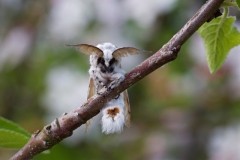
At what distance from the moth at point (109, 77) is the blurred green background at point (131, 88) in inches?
52.2

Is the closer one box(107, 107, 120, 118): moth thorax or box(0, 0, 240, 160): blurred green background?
box(107, 107, 120, 118): moth thorax

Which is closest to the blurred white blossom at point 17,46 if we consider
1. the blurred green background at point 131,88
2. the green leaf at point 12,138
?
the blurred green background at point 131,88

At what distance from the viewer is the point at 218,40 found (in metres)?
0.88

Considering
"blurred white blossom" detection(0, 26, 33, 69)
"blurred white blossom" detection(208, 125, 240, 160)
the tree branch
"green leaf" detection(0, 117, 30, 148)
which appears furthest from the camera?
"blurred white blossom" detection(0, 26, 33, 69)

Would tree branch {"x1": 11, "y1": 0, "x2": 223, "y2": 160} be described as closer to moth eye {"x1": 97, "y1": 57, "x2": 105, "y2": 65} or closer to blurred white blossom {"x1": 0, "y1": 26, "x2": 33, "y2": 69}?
moth eye {"x1": 97, "y1": 57, "x2": 105, "y2": 65}

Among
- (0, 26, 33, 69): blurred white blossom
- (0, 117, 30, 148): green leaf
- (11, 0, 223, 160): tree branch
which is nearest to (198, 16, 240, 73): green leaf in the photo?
(11, 0, 223, 160): tree branch

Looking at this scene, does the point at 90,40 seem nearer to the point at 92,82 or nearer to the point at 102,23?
the point at 102,23

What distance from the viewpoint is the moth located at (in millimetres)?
731

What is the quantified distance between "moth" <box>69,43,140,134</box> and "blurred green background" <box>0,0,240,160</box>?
133 centimetres

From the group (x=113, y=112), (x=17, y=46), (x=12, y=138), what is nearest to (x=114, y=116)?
(x=113, y=112)

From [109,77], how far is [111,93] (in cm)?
3

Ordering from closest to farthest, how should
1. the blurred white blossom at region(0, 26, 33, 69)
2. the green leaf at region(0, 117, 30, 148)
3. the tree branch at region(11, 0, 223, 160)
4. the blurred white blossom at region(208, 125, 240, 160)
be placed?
the tree branch at region(11, 0, 223, 160) < the green leaf at region(0, 117, 30, 148) < the blurred white blossom at region(208, 125, 240, 160) < the blurred white blossom at region(0, 26, 33, 69)

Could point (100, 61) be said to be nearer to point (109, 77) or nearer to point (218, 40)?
point (109, 77)

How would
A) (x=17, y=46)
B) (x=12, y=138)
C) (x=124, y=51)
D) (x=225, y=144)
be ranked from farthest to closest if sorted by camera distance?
1. (x=17, y=46)
2. (x=225, y=144)
3. (x=12, y=138)
4. (x=124, y=51)
